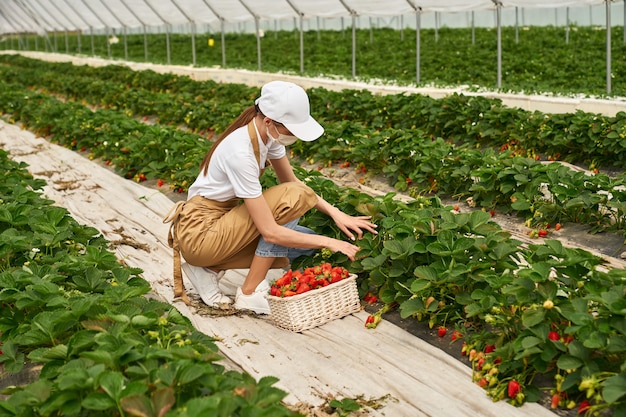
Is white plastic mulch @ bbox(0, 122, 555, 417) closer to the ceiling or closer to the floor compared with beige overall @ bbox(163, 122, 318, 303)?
closer to the floor

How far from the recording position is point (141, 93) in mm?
12586

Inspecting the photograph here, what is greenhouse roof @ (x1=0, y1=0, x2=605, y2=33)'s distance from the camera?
1111 cm

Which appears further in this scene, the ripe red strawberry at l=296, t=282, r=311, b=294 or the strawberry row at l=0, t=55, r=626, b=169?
the strawberry row at l=0, t=55, r=626, b=169

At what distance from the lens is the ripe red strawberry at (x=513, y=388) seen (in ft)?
9.50

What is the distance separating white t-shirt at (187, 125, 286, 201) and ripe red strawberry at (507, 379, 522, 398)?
1.48 m

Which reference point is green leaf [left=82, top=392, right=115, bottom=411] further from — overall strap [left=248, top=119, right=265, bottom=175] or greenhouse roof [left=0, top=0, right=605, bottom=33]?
greenhouse roof [left=0, top=0, right=605, bottom=33]

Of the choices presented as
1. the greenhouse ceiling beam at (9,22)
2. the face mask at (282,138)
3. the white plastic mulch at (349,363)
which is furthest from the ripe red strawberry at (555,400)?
the greenhouse ceiling beam at (9,22)

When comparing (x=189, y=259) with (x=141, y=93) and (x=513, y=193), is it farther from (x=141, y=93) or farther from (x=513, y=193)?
(x=141, y=93)

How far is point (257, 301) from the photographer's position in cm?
399

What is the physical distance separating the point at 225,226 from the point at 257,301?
16.7 inches

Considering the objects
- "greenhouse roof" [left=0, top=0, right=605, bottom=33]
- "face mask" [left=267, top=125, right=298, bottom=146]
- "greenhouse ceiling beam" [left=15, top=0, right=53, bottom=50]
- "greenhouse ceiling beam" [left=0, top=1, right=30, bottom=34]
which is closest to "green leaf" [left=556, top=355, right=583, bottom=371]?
"face mask" [left=267, top=125, right=298, bottom=146]

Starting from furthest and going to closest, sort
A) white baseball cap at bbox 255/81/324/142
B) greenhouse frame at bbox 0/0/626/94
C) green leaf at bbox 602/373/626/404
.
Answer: greenhouse frame at bbox 0/0/626/94 < white baseball cap at bbox 255/81/324/142 < green leaf at bbox 602/373/626/404

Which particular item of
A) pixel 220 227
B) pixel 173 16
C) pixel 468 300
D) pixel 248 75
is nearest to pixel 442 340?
pixel 468 300

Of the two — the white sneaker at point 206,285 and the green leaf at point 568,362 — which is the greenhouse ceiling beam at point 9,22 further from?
the green leaf at point 568,362
